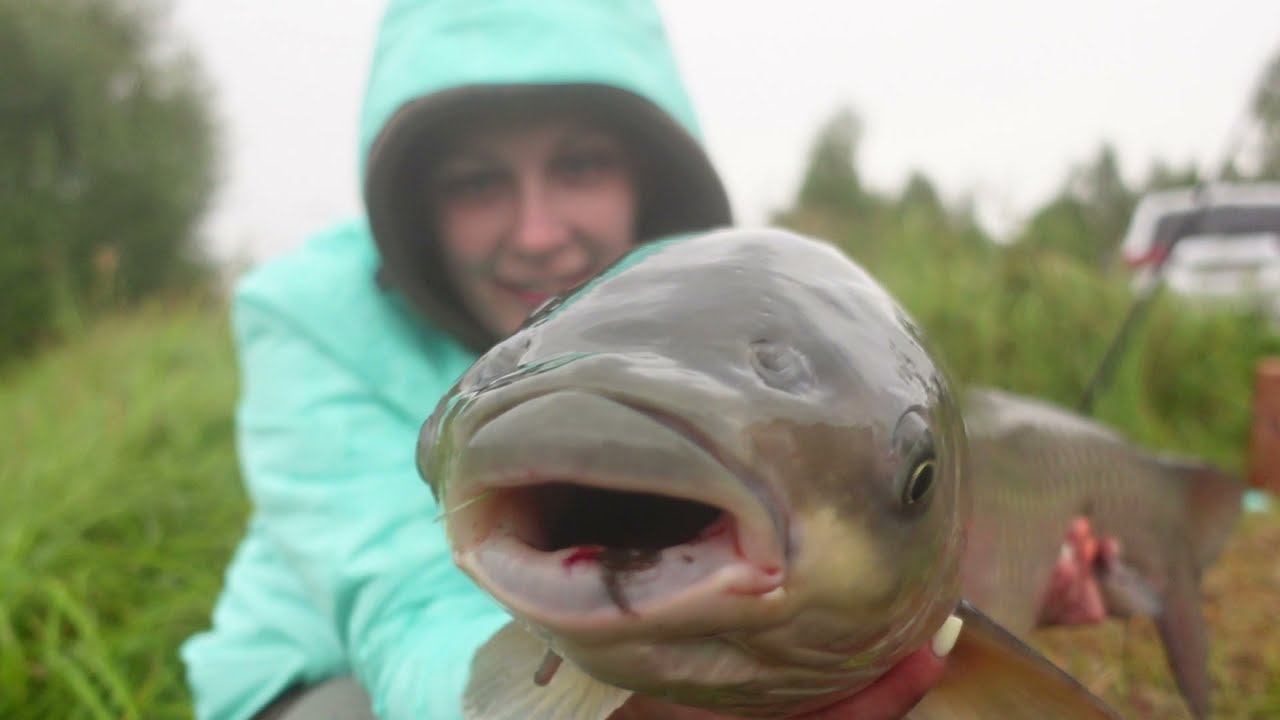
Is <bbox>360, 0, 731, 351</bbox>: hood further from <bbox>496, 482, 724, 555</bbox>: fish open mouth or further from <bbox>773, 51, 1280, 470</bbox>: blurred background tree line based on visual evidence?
<bbox>773, 51, 1280, 470</bbox>: blurred background tree line

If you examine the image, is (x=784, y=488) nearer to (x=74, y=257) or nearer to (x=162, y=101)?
(x=74, y=257)

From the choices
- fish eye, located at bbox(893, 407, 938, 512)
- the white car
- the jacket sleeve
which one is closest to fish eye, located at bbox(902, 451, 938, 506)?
fish eye, located at bbox(893, 407, 938, 512)

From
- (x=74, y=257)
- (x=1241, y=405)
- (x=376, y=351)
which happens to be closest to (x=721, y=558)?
(x=376, y=351)

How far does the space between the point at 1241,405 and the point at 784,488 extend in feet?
11.5

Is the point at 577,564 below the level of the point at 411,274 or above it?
above

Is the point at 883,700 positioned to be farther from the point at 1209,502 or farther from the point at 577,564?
the point at 1209,502

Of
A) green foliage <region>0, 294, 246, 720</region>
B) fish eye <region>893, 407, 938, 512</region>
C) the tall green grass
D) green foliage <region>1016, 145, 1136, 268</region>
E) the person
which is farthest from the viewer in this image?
green foliage <region>1016, 145, 1136, 268</region>

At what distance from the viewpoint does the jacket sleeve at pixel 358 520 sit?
98 cm

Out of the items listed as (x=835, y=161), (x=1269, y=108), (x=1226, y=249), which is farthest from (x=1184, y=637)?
(x=835, y=161)

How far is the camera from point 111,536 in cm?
207

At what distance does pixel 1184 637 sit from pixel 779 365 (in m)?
1.33

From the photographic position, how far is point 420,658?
0.97 metres

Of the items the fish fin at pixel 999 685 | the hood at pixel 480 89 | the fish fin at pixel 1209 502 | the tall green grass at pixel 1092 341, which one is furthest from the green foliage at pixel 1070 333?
the fish fin at pixel 999 685

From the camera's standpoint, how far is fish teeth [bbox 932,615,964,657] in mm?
601
